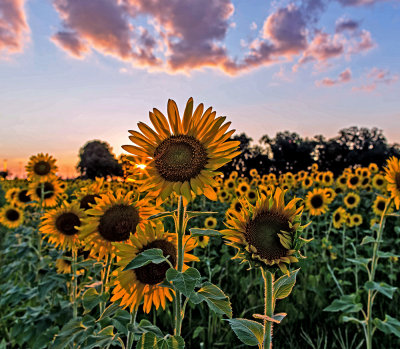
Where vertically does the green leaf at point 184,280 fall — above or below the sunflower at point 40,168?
below

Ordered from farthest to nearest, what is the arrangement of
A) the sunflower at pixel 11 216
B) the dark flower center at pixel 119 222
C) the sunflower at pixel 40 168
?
the sunflower at pixel 11 216 → the sunflower at pixel 40 168 → the dark flower center at pixel 119 222

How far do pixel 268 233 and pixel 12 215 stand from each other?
21.9 feet

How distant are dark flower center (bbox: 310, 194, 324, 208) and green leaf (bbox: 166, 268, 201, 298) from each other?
526 cm

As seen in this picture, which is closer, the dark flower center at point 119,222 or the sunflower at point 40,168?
the dark flower center at point 119,222

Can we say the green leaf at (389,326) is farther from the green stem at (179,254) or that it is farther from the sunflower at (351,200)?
the sunflower at (351,200)

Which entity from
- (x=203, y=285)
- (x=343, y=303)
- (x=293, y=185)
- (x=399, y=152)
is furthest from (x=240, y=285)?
(x=399, y=152)

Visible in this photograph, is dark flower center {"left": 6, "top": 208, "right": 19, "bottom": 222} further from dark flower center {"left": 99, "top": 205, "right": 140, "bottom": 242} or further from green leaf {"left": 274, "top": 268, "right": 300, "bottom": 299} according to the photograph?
green leaf {"left": 274, "top": 268, "right": 300, "bottom": 299}

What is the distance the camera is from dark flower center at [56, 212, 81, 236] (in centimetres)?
289

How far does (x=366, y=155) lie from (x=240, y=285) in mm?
47264

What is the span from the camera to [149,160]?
1570 mm

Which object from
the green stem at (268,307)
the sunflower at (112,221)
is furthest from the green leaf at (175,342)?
the sunflower at (112,221)

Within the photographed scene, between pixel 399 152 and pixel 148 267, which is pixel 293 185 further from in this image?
pixel 399 152

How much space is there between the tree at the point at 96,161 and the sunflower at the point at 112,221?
53.9 meters

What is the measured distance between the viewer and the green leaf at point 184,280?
120cm
